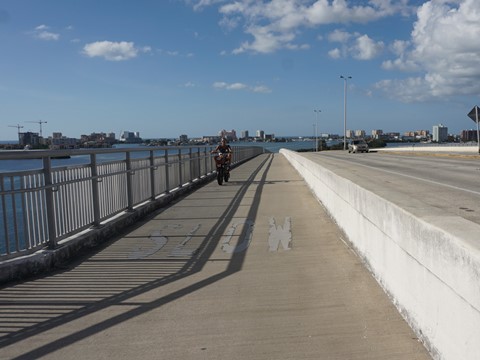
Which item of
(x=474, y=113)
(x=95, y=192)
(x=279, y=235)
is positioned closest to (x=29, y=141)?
(x=95, y=192)

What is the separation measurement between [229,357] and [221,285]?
1.90 meters

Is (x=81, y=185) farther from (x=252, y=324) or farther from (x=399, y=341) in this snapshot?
(x=399, y=341)

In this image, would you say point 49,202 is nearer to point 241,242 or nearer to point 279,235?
point 241,242

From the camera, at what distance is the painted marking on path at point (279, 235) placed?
7.87m

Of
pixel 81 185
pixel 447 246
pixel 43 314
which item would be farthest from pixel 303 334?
pixel 81 185

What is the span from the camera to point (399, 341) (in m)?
4.00

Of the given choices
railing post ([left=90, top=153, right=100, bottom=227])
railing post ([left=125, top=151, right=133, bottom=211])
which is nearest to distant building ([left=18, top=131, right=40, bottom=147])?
railing post ([left=125, top=151, right=133, bottom=211])

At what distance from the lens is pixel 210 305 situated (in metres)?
5.07

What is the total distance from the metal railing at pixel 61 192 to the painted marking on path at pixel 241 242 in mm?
2281

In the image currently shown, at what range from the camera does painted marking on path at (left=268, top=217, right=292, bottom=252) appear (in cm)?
787

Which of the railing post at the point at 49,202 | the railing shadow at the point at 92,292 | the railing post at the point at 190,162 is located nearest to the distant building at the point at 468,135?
the railing post at the point at 190,162

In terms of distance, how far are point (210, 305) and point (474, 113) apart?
102 feet

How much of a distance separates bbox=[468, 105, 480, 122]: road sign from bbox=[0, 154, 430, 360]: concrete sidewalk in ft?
86.1

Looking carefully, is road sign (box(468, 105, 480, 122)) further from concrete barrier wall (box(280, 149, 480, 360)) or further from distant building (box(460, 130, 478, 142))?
distant building (box(460, 130, 478, 142))
